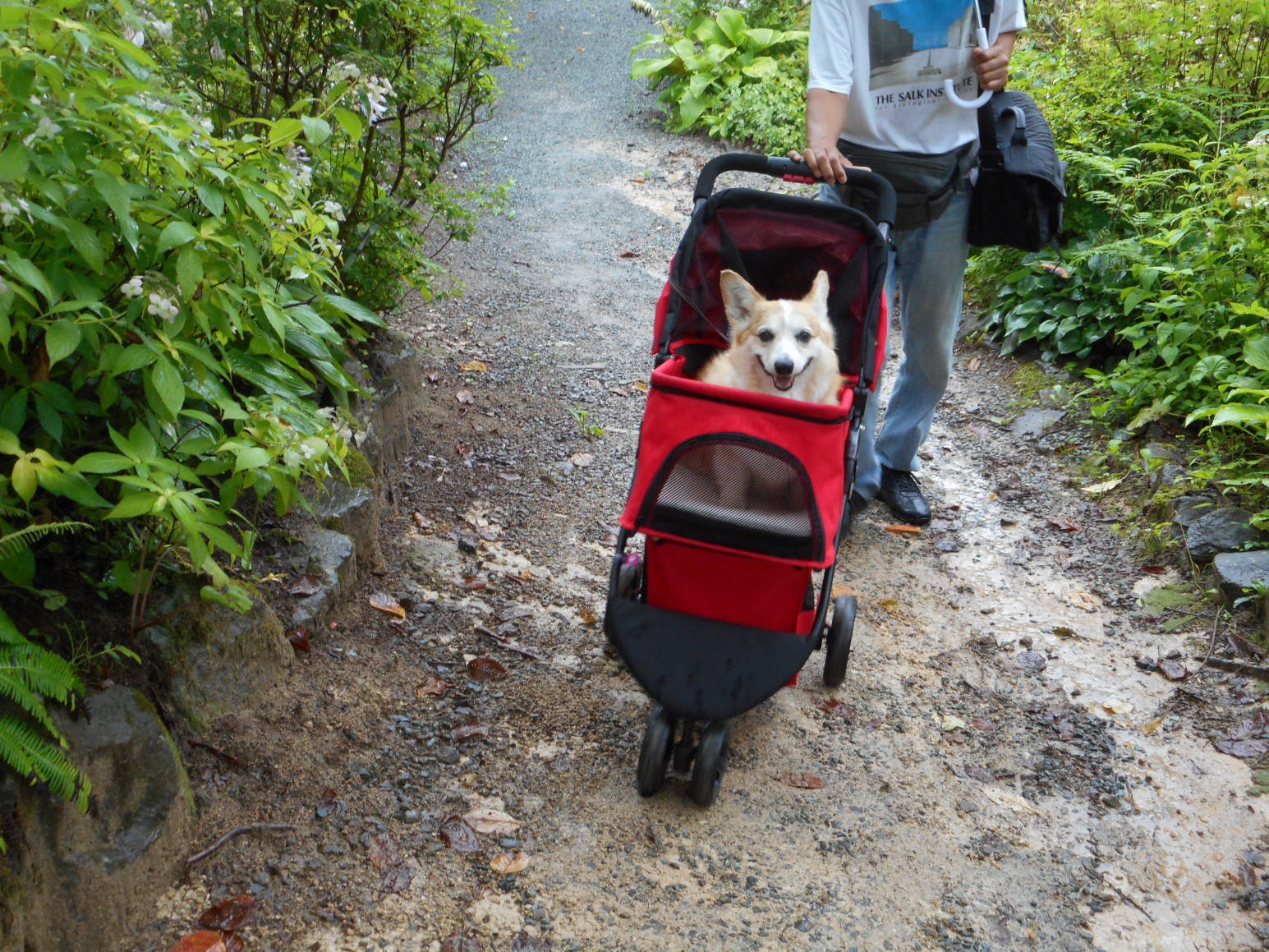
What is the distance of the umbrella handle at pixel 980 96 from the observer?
3.57 metres

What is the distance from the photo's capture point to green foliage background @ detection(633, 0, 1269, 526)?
4.57 meters

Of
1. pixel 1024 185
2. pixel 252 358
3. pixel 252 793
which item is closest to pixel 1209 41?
pixel 1024 185

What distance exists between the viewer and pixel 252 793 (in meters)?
2.58

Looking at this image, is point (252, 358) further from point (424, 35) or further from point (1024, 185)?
point (1024, 185)

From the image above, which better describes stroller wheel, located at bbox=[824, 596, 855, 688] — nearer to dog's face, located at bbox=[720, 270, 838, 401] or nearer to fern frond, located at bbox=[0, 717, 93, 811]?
dog's face, located at bbox=[720, 270, 838, 401]

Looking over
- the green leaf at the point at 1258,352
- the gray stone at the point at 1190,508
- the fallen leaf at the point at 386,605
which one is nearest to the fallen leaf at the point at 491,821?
the fallen leaf at the point at 386,605

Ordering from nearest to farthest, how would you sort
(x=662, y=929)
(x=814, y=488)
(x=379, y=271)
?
(x=662, y=929), (x=814, y=488), (x=379, y=271)

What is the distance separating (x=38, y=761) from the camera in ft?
6.25

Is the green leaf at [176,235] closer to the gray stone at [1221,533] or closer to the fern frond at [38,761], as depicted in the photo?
the fern frond at [38,761]

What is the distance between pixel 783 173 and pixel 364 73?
4.87ft

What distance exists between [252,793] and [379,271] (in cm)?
245

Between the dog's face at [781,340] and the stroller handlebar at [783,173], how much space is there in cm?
34

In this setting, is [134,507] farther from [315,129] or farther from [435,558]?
[435,558]

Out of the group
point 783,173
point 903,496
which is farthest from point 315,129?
point 903,496
